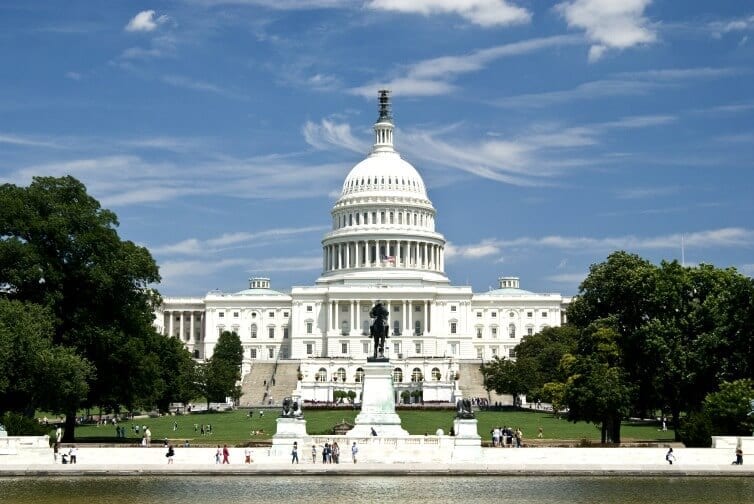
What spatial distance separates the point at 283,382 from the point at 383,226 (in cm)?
4117

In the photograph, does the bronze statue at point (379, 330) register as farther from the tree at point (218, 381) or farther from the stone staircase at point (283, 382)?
the stone staircase at point (283, 382)

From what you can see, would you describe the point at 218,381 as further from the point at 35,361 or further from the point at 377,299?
the point at 35,361

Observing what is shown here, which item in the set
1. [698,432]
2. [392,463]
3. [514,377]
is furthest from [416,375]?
[392,463]

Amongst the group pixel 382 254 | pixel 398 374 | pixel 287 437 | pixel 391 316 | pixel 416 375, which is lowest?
pixel 287 437

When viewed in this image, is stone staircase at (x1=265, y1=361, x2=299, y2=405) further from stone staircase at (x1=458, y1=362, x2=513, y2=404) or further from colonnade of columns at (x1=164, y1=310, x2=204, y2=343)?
colonnade of columns at (x1=164, y1=310, x2=204, y2=343)

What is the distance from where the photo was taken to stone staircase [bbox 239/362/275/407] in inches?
5531

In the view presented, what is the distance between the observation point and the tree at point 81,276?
6156cm

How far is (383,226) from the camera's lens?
184250 millimetres

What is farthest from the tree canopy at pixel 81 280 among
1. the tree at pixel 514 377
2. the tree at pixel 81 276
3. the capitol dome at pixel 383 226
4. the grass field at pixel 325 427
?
the capitol dome at pixel 383 226

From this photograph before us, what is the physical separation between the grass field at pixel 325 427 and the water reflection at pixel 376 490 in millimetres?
21964

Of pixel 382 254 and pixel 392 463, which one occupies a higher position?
pixel 382 254

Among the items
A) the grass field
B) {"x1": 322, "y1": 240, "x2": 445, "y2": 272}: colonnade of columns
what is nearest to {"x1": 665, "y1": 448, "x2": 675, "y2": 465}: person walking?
the grass field

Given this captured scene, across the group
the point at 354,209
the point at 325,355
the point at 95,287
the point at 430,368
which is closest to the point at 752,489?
the point at 95,287

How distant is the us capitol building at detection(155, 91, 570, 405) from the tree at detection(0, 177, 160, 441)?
102 m
